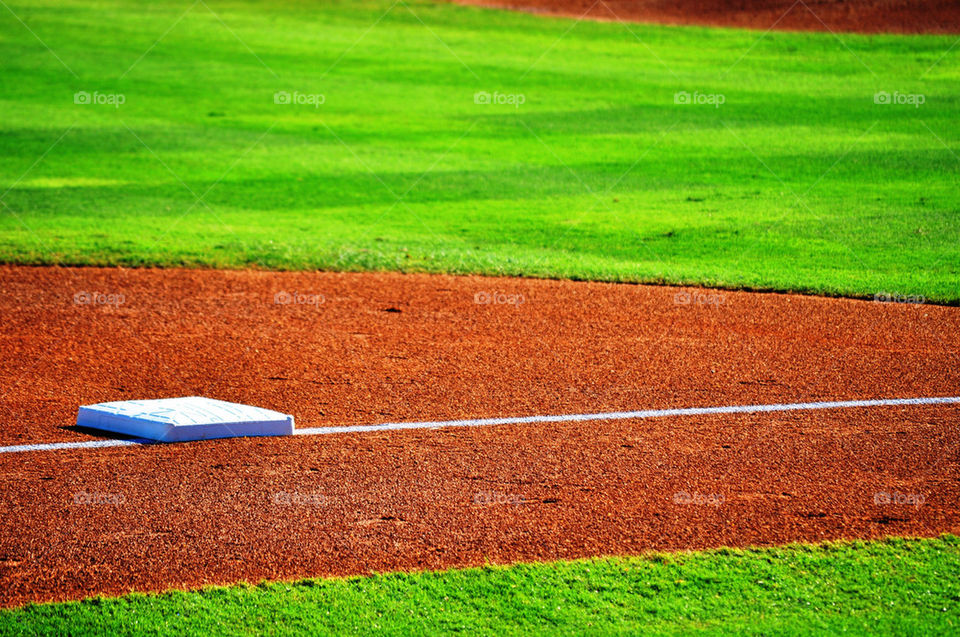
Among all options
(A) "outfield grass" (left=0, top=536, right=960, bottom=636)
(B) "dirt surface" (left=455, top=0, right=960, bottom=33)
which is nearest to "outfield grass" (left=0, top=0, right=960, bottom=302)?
(B) "dirt surface" (left=455, top=0, right=960, bottom=33)

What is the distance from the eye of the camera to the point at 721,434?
21.1ft

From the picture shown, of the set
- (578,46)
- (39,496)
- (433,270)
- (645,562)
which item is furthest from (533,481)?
(578,46)

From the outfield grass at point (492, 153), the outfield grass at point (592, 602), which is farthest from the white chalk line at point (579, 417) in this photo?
the outfield grass at point (492, 153)

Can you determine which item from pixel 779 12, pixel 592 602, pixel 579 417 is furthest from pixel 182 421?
pixel 779 12

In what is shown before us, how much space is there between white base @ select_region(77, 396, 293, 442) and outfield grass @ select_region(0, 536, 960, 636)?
1864 millimetres

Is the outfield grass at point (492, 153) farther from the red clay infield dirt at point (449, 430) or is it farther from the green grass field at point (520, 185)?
the red clay infield dirt at point (449, 430)

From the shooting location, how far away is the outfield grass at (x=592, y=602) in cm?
429

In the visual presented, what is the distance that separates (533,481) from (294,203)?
8.66m

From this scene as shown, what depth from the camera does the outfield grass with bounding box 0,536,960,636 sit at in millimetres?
4285

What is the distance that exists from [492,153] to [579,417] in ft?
33.6

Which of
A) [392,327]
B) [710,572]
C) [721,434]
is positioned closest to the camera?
[710,572]

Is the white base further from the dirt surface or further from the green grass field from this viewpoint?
the dirt surface

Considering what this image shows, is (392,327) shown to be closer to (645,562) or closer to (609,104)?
(645,562)

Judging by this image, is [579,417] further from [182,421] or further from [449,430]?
[182,421]
